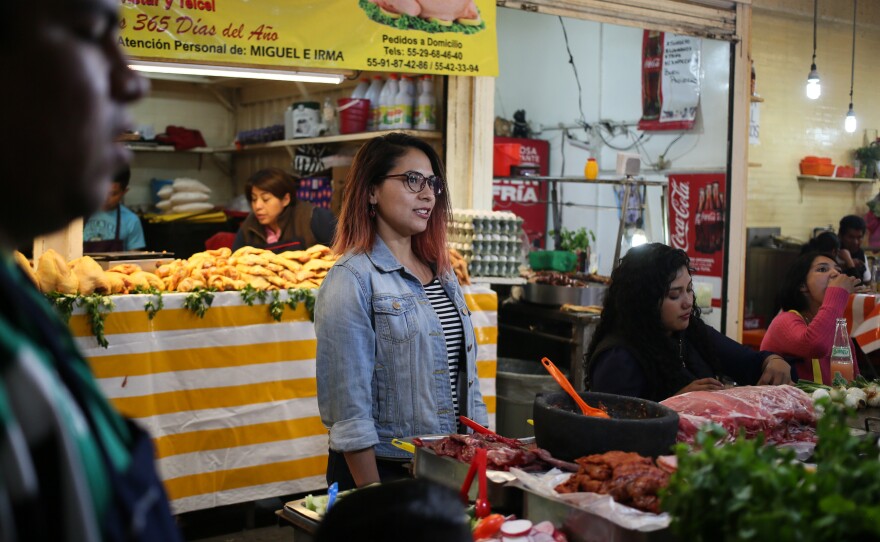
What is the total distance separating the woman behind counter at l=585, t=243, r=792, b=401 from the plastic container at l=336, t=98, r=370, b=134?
437cm

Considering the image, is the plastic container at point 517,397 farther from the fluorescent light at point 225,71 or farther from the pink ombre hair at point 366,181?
the pink ombre hair at point 366,181

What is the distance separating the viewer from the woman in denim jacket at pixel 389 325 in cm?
303

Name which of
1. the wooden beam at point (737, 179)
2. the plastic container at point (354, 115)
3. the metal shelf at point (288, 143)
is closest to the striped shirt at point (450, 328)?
the metal shelf at point (288, 143)

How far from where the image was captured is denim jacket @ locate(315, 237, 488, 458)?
9.89ft

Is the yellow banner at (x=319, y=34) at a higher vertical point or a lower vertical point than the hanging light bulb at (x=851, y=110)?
lower

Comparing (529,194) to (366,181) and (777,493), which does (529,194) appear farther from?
(777,493)

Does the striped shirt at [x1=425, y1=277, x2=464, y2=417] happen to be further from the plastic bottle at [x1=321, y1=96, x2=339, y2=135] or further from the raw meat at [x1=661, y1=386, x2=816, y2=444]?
the plastic bottle at [x1=321, y1=96, x2=339, y2=135]

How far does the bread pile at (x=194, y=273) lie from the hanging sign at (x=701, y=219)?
4.04 m

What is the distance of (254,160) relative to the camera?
1121 centimetres

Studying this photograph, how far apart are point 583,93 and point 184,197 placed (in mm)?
6128

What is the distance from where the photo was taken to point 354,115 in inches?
312

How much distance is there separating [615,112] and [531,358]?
617cm

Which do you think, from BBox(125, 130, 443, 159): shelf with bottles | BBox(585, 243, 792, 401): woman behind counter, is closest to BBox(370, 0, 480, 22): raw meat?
BBox(125, 130, 443, 159): shelf with bottles

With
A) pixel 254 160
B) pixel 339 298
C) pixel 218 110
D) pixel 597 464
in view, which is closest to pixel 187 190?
pixel 254 160
